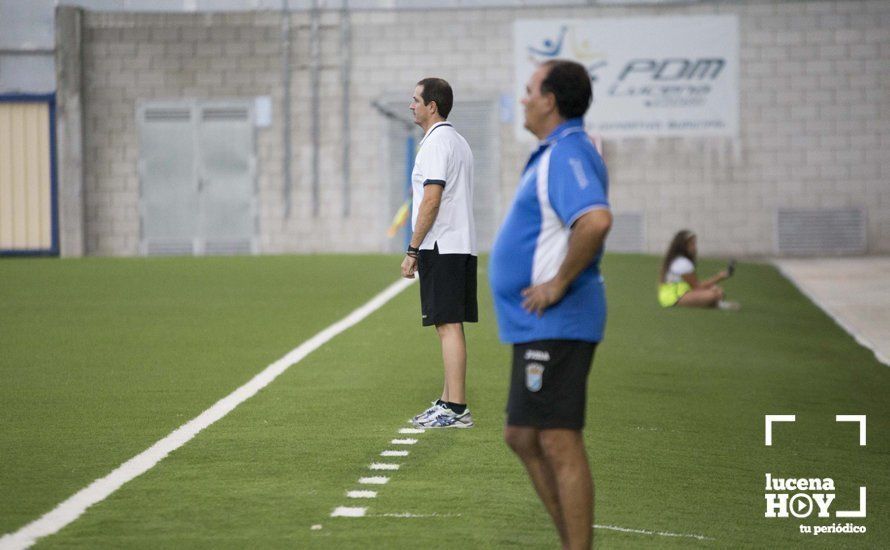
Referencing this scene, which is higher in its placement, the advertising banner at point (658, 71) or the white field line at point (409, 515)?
the advertising banner at point (658, 71)

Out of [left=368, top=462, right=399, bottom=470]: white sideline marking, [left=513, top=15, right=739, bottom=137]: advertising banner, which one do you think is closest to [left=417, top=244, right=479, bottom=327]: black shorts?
[left=368, top=462, right=399, bottom=470]: white sideline marking

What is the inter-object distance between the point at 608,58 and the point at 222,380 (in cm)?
1869

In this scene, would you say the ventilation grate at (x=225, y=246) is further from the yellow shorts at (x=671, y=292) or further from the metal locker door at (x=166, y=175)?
the yellow shorts at (x=671, y=292)

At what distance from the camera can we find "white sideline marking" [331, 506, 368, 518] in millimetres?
5645

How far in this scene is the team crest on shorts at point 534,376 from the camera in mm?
4633

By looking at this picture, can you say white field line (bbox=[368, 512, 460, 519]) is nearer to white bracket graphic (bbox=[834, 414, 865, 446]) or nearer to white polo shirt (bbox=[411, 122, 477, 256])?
white polo shirt (bbox=[411, 122, 477, 256])

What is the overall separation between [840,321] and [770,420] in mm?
7467

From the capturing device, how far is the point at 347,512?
18.7ft

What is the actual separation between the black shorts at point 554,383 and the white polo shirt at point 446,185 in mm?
2814

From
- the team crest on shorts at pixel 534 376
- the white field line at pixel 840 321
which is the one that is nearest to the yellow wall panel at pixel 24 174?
the white field line at pixel 840 321

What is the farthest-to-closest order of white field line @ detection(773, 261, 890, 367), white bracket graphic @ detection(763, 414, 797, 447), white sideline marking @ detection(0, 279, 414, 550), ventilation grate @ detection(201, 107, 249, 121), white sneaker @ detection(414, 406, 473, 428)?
ventilation grate @ detection(201, 107, 249, 121)
white field line @ detection(773, 261, 890, 367)
white bracket graphic @ detection(763, 414, 797, 447)
white sneaker @ detection(414, 406, 473, 428)
white sideline marking @ detection(0, 279, 414, 550)

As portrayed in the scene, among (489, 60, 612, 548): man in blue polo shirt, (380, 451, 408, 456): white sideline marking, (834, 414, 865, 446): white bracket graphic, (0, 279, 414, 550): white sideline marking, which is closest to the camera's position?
(489, 60, 612, 548): man in blue polo shirt

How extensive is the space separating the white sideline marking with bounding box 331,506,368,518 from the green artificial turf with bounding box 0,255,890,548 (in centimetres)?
8

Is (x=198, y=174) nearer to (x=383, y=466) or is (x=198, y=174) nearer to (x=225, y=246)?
(x=225, y=246)
